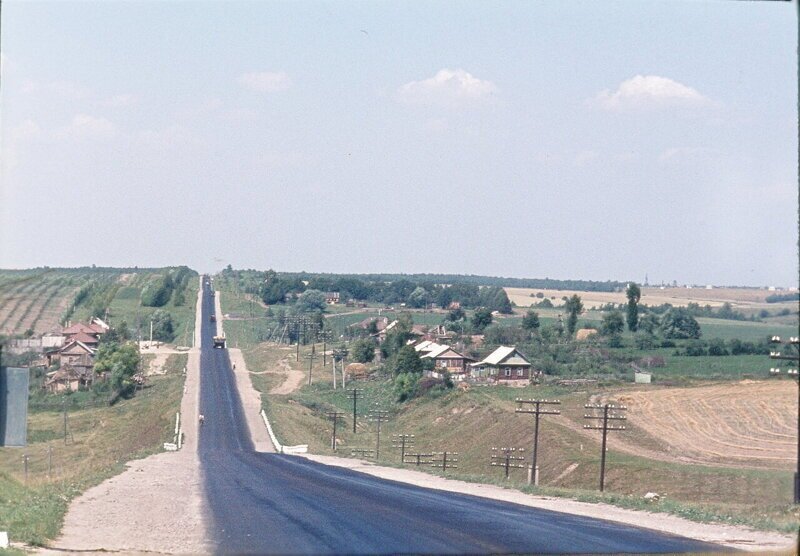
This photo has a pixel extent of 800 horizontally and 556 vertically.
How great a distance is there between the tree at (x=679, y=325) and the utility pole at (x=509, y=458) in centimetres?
2197

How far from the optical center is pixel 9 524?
617 inches

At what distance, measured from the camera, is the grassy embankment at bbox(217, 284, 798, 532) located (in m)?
25.9

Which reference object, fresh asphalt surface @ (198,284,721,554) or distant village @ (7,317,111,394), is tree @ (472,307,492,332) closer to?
fresh asphalt surface @ (198,284,721,554)

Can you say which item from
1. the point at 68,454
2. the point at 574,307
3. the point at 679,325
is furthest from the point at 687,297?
the point at 68,454

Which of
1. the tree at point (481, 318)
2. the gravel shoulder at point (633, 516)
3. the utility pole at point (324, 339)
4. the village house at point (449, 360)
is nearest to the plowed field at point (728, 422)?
the gravel shoulder at point (633, 516)

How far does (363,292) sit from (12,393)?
130ft

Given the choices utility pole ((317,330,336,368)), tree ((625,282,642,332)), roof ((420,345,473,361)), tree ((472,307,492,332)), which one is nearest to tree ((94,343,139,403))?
tree ((625,282,642,332))

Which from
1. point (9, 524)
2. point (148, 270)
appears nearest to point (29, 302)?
point (9, 524)

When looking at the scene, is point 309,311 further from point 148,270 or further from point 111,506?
point 111,506

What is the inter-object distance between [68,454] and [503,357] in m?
→ 39.0

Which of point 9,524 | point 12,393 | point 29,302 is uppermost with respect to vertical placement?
point 29,302

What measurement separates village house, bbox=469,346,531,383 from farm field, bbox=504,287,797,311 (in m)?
16.7

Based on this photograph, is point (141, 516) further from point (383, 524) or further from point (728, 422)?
point (728, 422)

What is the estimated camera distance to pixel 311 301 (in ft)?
145
